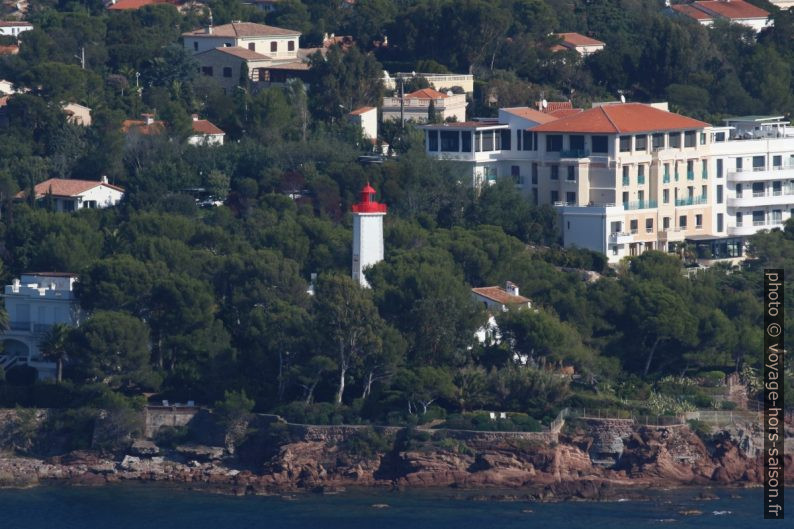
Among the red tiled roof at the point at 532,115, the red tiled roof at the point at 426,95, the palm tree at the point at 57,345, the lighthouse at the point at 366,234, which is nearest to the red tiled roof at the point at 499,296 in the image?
the lighthouse at the point at 366,234

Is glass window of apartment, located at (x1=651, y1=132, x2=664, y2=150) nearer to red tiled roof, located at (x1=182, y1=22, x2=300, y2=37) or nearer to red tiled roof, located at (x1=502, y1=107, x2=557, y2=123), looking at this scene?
red tiled roof, located at (x1=502, y1=107, x2=557, y2=123)

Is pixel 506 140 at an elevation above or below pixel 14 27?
below

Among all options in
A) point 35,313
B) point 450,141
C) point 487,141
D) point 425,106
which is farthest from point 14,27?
point 35,313

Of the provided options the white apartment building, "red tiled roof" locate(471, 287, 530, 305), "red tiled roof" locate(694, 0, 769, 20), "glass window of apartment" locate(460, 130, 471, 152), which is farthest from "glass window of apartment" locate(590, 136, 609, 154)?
"red tiled roof" locate(694, 0, 769, 20)

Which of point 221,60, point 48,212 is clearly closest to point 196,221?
point 48,212

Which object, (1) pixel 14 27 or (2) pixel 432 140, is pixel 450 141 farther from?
(1) pixel 14 27

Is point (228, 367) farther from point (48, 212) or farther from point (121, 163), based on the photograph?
point (121, 163)
